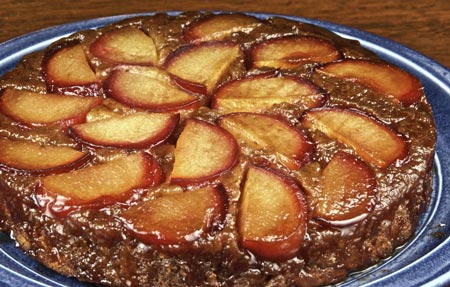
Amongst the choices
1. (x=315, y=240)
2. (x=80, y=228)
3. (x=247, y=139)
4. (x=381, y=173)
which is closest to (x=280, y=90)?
(x=247, y=139)

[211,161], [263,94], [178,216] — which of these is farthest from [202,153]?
[263,94]

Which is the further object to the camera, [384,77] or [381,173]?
[384,77]

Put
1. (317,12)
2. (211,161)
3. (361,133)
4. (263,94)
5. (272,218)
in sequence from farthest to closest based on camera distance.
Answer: (317,12)
(263,94)
(361,133)
(211,161)
(272,218)

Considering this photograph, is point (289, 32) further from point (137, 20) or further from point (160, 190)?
point (160, 190)

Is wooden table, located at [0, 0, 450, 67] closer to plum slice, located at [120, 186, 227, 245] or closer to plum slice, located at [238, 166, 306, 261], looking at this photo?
plum slice, located at [238, 166, 306, 261]

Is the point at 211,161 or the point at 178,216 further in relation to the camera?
the point at 211,161

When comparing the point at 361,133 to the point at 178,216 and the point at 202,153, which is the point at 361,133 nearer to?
the point at 202,153

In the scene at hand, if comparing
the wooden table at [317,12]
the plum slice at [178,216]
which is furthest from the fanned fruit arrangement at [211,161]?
the wooden table at [317,12]

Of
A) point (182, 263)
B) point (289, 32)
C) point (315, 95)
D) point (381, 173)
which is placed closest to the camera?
point (182, 263)
